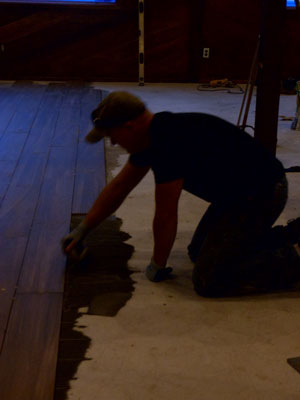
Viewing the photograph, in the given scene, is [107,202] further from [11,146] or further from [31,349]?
[11,146]

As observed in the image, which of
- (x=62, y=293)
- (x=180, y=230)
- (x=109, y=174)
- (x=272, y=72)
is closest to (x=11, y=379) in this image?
(x=62, y=293)

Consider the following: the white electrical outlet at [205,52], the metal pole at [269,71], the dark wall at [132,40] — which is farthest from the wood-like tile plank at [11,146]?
the white electrical outlet at [205,52]

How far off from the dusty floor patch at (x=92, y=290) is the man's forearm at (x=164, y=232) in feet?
0.74

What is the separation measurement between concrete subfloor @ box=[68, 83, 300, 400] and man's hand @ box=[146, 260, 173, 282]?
3cm

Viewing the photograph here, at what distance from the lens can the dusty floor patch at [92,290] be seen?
6.31ft

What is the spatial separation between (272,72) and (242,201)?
76.2 inches

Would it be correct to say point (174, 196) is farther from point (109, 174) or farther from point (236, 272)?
point (109, 174)

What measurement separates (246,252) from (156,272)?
0.40 metres

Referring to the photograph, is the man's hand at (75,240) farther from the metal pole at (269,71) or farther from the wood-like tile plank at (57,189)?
the metal pole at (269,71)

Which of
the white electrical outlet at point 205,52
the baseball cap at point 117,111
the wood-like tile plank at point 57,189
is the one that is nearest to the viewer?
the baseball cap at point 117,111

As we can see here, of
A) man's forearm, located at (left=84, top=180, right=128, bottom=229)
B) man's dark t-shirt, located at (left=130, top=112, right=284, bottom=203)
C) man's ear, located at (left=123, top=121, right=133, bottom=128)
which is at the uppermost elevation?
man's ear, located at (left=123, top=121, right=133, bottom=128)

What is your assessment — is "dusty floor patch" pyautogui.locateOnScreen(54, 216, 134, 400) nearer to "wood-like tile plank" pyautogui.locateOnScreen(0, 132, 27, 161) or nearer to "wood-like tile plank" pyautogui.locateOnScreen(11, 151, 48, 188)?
"wood-like tile plank" pyautogui.locateOnScreen(11, 151, 48, 188)

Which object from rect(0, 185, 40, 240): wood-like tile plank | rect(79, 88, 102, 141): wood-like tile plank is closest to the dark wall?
rect(79, 88, 102, 141): wood-like tile plank

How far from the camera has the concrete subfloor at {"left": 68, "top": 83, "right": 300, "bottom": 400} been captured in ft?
5.83
